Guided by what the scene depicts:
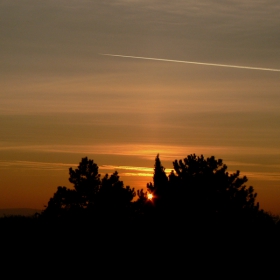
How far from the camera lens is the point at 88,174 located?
8594 cm

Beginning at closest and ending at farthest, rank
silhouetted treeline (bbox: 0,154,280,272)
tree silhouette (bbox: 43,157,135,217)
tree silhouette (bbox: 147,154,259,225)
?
silhouetted treeline (bbox: 0,154,280,272), tree silhouette (bbox: 147,154,259,225), tree silhouette (bbox: 43,157,135,217)

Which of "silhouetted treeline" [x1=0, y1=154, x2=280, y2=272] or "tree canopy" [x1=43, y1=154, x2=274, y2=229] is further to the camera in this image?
"tree canopy" [x1=43, y1=154, x2=274, y2=229]

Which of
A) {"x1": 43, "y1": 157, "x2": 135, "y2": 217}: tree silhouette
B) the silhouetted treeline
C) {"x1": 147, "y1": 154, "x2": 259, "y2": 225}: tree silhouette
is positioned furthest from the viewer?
{"x1": 43, "y1": 157, "x2": 135, "y2": 217}: tree silhouette

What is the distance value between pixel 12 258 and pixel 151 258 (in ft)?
26.3

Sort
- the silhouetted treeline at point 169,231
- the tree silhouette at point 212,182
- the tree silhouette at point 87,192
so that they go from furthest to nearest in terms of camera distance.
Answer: the tree silhouette at point 87,192
the tree silhouette at point 212,182
the silhouetted treeline at point 169,231

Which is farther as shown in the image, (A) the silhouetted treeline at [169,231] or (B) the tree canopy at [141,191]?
(B) the tree canopy at [141,191]

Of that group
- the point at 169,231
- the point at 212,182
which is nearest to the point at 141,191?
the point at 212,182

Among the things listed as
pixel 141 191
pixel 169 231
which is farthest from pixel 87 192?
pixel 169 231

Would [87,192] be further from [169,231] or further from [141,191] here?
[169,231]

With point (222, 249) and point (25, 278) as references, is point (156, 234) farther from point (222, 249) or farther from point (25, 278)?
point (25, 278)

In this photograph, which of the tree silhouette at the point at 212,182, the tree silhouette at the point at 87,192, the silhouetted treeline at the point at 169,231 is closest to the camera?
the silhouetted treeline at the point at 169,231

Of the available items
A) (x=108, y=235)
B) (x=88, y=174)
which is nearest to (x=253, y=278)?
(x=108, y=235)

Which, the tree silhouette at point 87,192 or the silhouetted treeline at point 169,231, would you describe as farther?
the tree silhouette at point 87,192

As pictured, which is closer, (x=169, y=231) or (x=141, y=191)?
(x=169, y=231)
